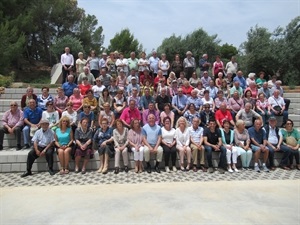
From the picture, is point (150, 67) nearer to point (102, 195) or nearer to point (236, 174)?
point (236, 174)

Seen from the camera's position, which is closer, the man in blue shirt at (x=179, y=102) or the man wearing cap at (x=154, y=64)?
the man in blue shirt at (x=179, y=102)

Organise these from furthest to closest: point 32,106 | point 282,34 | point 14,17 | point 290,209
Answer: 1. point 14,17
2. point 282,34
3. point 32,106
4. point 290,209

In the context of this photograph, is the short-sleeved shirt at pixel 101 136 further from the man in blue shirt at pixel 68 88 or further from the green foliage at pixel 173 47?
the green foliage at pixel 173 47

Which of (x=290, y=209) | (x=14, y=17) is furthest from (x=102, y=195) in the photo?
(x=14, y=17)

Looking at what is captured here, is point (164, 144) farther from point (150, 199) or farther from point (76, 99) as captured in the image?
point (76, 99)

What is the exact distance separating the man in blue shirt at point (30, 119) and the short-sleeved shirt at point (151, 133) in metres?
2.56

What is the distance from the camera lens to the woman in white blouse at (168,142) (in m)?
6.29

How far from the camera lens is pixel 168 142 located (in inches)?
255

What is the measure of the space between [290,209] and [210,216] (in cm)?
122

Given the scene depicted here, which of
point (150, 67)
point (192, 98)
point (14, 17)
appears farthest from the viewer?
point (14, 17)

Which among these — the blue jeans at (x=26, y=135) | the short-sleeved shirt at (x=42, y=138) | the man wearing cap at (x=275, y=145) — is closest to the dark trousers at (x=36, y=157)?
the short-sleeved shirt at (x=42, y=138)

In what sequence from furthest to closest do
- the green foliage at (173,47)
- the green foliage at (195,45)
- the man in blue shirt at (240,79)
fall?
the green foliage at (173,47) → the green foliage at (195,45) → the man in blue shirt at (240,79)

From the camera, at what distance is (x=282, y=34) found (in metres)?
17.2

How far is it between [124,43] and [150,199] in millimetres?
32321
